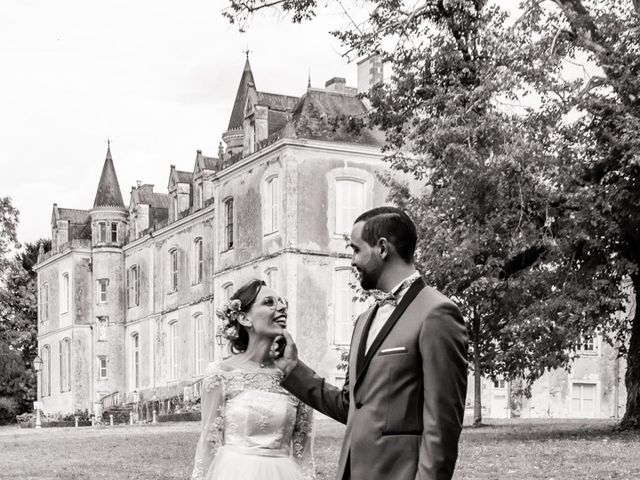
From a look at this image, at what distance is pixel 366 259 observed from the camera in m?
4.63

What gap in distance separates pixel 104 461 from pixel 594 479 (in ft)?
26.1

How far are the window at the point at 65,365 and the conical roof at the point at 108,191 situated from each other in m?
7.42

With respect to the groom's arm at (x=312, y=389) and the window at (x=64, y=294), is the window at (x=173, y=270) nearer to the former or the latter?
the window at (x=64, y=294)

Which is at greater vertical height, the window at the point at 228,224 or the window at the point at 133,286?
the window at the point at 228,224

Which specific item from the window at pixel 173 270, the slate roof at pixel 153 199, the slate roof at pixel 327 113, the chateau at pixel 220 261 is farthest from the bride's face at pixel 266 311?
the slate roof at pixel 153 199

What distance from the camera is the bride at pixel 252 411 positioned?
683 cm

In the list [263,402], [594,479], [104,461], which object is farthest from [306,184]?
[263,402]

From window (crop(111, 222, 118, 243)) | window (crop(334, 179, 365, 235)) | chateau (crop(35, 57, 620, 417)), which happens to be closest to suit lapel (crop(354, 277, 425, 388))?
chateau (crop(35, 57, 620, 417))

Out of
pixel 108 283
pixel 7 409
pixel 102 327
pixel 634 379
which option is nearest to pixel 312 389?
pixel 634 379

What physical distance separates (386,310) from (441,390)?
52 centimetres

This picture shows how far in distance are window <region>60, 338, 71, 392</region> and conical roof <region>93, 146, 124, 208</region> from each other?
742 centimetres

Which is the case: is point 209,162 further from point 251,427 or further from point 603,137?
point 251,427

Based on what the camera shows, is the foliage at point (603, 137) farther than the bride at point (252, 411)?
Yes

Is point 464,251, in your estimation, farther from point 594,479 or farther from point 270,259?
point 270,259
